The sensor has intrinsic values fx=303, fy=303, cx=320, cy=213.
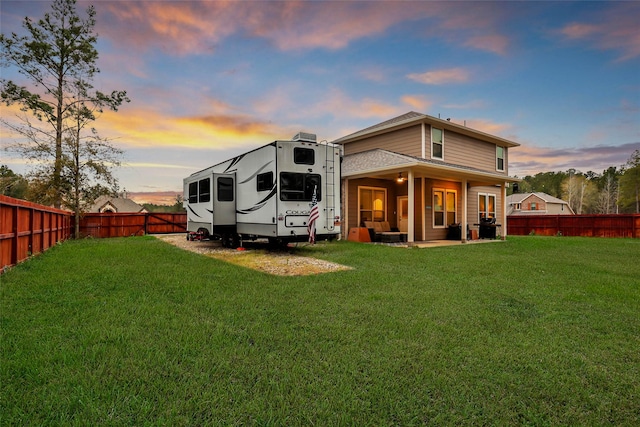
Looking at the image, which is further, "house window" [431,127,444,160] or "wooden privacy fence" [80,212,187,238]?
"wooden privacy fence" [80,212,187,238]

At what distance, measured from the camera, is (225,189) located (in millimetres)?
10891

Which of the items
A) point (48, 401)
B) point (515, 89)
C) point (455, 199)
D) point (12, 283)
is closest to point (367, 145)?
point (455, 199)

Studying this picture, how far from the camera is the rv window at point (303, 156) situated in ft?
30.2

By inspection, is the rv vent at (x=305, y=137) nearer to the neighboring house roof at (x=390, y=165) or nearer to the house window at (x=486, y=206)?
the neighboring house roof at (x=390, y=165)

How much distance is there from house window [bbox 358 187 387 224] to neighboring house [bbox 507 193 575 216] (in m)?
36.3

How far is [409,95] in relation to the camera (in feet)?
50.9

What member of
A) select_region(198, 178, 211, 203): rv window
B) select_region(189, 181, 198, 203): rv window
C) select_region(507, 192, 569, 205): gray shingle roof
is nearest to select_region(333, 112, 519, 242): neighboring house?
select_region(198, 178, 211, 203): rv window

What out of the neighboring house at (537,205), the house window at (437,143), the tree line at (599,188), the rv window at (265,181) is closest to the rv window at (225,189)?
the rv window at (265,181)

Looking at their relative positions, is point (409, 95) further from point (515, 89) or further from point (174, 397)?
point (174, 397)

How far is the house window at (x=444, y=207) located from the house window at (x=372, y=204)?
2.46 meters

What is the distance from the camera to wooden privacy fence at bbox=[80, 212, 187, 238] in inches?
680

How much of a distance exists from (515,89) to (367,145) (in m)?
6.99

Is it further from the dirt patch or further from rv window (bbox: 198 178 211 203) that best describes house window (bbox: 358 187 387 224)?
rv window (bbox: 198 178 211 203)

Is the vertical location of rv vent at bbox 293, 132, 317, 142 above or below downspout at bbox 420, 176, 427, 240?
above
